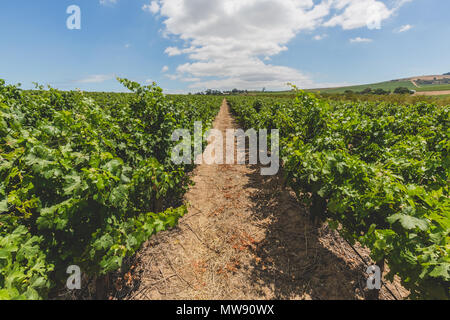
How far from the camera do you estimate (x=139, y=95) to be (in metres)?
4.48

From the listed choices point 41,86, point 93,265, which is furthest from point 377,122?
point 41,86

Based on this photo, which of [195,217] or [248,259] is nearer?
[248,259]

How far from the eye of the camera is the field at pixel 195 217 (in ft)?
6.73

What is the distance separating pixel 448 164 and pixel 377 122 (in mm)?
2442

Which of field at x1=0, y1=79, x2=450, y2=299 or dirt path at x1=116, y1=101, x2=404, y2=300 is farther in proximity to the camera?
dirt path at x1=116, y1=101, x2=404, y2=300

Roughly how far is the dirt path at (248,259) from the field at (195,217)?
0.02m

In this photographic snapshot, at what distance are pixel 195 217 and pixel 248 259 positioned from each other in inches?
Answer: 69.7

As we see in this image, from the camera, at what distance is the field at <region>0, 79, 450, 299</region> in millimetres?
2051

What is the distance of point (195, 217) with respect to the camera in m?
4.99

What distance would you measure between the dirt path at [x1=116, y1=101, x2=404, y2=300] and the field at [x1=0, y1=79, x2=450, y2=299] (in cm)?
2

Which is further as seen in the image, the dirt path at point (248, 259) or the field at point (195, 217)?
the dirt path at point (248, 259)

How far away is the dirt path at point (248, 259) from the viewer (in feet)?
10.5
